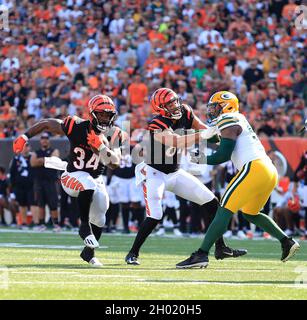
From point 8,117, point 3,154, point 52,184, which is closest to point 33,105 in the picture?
point 8,117

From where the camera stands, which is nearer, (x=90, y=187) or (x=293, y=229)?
(x=90, y=187)

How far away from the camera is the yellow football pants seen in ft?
28.4

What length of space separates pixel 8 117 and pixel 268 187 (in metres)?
11.7

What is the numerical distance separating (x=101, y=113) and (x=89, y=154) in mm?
431

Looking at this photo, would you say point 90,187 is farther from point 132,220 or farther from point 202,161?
point 132,220

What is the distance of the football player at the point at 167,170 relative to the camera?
369 inches

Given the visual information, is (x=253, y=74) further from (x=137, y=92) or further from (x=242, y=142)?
(x=242, y=142)

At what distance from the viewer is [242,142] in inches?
349

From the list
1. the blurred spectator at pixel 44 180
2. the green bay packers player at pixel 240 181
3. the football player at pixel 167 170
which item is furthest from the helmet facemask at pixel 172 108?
the blurred spectator at pixel 44 180

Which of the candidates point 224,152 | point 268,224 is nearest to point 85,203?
point 224,152

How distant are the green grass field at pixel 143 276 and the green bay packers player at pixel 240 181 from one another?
0.26 meters

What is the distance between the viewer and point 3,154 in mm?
18516

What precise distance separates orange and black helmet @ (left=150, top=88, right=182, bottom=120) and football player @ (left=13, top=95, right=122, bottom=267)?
460 mm

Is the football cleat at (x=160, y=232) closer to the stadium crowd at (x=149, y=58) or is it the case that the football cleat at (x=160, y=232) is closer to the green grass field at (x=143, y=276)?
the stadium crowd at (x=149, y=58)
